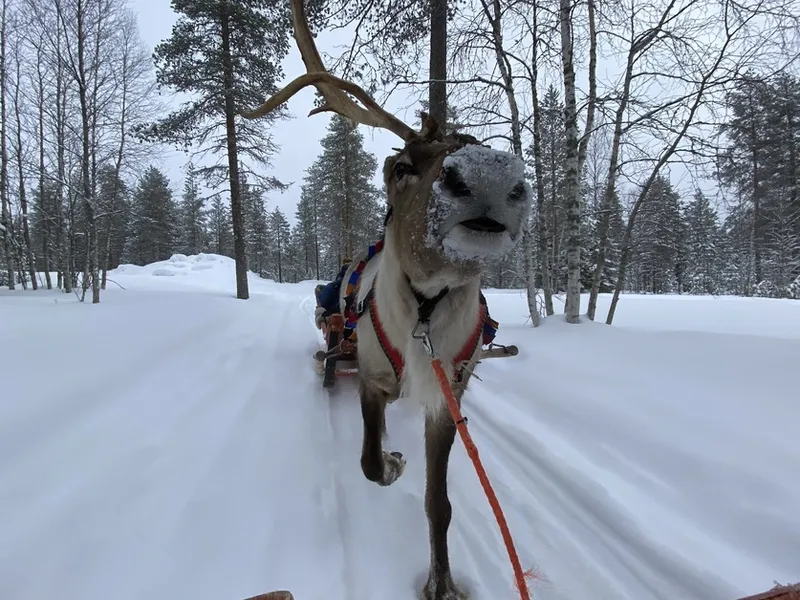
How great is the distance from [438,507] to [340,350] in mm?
2028

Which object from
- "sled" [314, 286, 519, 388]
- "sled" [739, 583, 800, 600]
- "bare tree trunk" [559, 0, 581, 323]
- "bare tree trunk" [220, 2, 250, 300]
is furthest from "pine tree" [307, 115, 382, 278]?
"sled" [739, 583, 800, 600]

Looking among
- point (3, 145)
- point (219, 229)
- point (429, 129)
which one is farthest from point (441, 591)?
point (219, 229)

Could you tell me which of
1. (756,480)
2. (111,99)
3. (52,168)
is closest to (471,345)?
(756,480)

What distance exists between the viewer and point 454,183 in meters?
1.32

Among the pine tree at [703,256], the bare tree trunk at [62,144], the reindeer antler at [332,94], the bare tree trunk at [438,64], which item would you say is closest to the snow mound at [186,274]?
the bare tree trunk at [62,144]

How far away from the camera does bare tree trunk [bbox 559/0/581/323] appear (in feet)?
21.9

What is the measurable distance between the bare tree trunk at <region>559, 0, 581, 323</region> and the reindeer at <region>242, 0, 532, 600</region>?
5.27 metres

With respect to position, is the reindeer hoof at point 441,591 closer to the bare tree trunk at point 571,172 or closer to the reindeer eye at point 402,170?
the reindeer eye at point 402,170

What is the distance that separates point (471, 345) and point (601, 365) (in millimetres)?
3455

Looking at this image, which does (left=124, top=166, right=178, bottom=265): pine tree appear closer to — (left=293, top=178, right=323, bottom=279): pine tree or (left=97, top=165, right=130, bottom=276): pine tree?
(left=97, top=165, right=130, bottom=276): pine tree

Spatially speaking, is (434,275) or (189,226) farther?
Result: (189,226)

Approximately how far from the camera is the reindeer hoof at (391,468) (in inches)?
108

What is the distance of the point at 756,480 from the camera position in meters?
2.46

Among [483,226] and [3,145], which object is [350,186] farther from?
[483,226]
